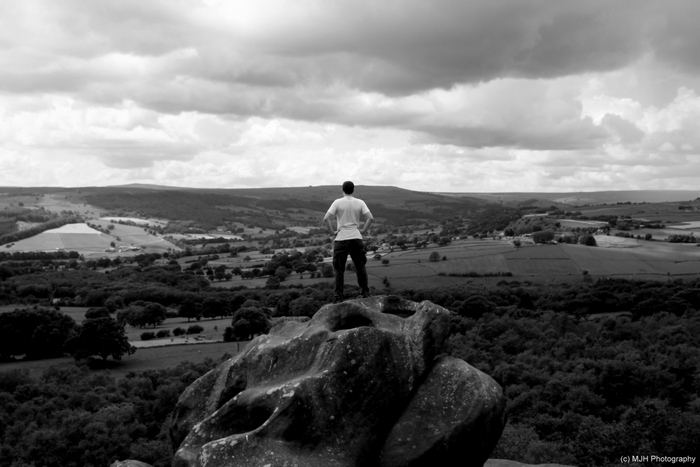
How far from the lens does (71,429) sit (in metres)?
42.1

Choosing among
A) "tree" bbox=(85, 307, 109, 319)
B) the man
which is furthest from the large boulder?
"tree" bbox=(85, 307, 109, 319)

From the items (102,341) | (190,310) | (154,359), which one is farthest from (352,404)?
(190,310)

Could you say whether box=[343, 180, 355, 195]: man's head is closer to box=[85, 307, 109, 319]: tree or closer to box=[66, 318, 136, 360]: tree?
box=[66, 318, 136, 360]: tree

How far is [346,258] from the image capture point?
Answer: 18.6m

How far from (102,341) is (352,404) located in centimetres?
6293

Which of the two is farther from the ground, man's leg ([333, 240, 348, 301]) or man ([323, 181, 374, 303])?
man ([323, 181, 374, 303])

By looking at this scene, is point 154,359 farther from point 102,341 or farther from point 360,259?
point 360,259

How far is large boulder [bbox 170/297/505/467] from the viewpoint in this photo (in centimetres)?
1353

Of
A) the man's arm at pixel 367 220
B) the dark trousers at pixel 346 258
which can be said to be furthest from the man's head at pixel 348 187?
the dark trousers at pixel 346 258

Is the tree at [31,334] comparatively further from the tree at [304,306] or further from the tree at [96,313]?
the tree at [304,306]

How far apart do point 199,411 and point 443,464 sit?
6924 millimetres

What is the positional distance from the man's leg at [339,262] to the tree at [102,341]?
192 ft

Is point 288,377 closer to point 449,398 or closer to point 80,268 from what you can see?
point 449,398

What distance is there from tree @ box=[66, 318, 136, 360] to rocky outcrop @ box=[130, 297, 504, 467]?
192 feet
